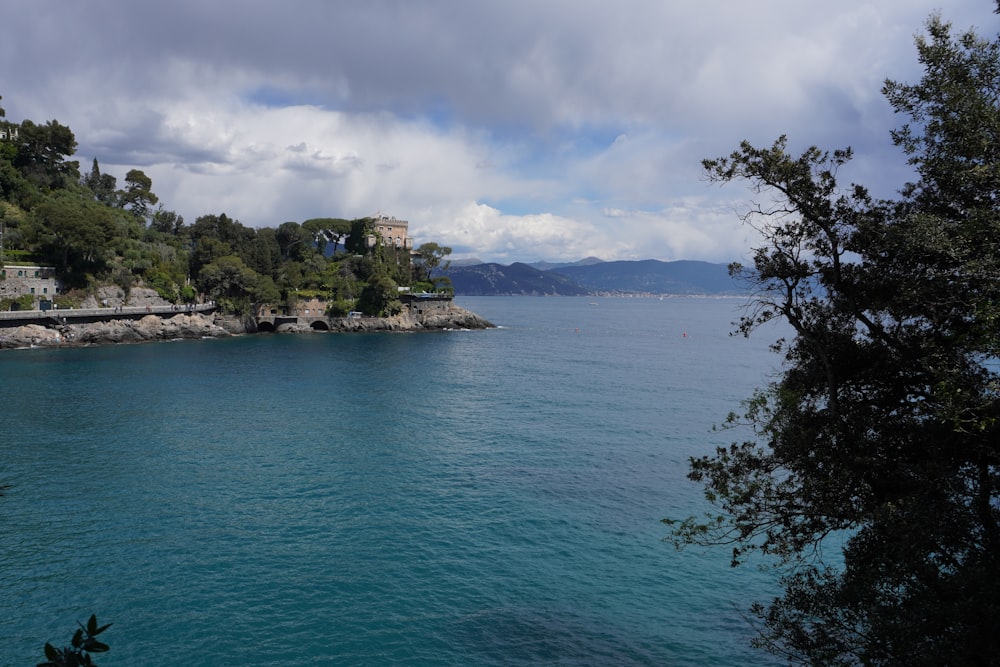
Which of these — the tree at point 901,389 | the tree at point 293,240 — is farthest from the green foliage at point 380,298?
the tree at point 901,389

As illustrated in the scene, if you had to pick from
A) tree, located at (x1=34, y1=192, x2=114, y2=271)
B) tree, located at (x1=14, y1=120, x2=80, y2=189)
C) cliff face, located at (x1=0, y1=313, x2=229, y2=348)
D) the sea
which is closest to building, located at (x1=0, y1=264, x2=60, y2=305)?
tree, located at (x1=34, y1=192, x2=114, y2=271)

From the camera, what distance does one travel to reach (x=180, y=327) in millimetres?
97375

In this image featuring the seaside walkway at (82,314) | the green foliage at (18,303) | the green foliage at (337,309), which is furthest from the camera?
the green foliage at (337,309)

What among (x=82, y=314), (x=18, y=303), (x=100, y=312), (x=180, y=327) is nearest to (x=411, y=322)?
(x=180, y=327)

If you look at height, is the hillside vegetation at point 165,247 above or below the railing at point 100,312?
above

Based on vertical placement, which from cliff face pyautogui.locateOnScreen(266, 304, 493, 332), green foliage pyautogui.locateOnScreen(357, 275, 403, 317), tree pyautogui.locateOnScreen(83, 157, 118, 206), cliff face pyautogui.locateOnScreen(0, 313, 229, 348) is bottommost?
cliff face pyautogui.locateOnScreen(0, 313, 229, 348)

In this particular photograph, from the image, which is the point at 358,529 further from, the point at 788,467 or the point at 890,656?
the point at 890,656

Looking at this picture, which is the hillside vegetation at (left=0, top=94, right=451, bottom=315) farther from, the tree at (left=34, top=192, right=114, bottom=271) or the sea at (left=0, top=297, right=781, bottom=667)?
the sea at (left=0, top=297, right=781, bottom=667)

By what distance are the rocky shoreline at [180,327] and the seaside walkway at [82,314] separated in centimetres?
93

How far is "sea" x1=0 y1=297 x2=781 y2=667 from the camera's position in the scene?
59.8 feet

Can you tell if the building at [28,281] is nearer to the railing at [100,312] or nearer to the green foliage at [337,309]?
the railing at [100,312]

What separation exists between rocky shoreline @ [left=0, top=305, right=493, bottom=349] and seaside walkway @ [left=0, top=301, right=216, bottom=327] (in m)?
0.93

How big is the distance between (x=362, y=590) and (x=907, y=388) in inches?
697

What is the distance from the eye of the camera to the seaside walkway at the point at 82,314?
268ft
